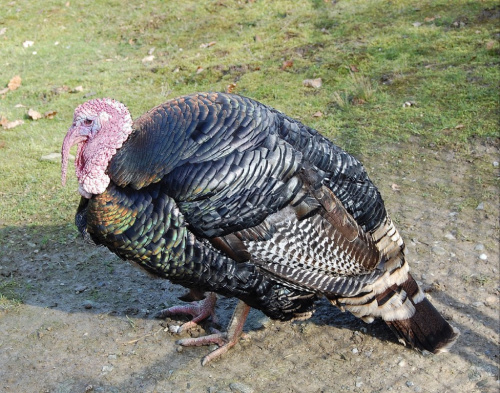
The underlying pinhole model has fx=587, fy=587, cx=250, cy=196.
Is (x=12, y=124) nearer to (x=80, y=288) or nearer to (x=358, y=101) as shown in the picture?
(x=80, y=288)

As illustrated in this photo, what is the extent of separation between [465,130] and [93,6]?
764cm

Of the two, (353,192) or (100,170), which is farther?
(353,192)

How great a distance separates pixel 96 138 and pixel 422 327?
2223 millimetres

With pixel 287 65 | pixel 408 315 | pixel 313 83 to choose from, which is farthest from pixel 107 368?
pixel 287 65

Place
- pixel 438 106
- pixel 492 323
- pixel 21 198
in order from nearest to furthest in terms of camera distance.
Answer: pixel 492 323
pixel 21 198
pixel 438 106

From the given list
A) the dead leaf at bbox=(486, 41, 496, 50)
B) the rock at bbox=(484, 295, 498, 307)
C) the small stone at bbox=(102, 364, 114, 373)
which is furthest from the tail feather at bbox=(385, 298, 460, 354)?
the dead leaf at bbox=(486, 41, 496, 50)

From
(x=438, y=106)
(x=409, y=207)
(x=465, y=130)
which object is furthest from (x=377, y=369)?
(x=438, y=106)

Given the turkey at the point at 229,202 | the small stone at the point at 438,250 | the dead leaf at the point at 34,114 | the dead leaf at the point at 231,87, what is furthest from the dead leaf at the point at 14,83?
the small stone at the point at 438,250

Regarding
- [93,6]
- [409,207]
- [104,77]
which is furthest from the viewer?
[93,6]

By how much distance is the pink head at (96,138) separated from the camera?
3127 mm

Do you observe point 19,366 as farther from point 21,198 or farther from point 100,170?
point 21,198

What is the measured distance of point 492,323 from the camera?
3.83 meters

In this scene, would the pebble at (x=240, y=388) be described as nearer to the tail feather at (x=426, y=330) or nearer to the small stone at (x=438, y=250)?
the tail feather at (x=426, y=330)

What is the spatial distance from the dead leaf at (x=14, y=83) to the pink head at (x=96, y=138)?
5.33m
